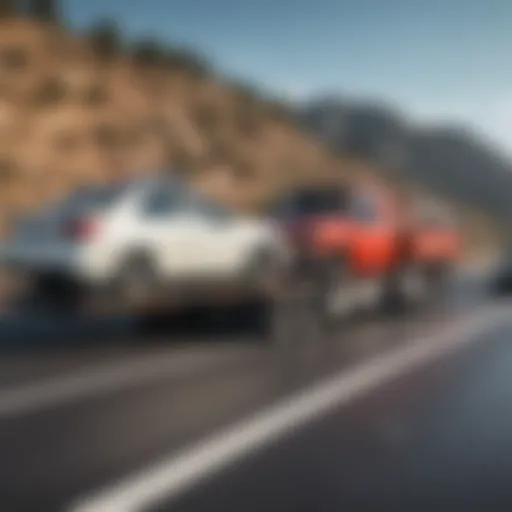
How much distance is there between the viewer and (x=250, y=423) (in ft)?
35.0

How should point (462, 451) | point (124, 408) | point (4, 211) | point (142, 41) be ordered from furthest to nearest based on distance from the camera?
point (142, 41), point (4, 211), point (124, 408), point (462, 451)

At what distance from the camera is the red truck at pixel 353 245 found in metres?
21.1

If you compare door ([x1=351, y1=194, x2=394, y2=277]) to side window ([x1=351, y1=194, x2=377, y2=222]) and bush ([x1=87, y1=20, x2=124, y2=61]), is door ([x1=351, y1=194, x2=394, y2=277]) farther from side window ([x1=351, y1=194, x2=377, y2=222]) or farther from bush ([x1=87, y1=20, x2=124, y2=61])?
bush ([x1=87, y1=20, x2=124, y2=61])

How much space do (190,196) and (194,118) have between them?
6619 centimetres

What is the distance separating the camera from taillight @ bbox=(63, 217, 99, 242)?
1922 centimetres

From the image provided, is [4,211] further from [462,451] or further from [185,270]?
[462,451]

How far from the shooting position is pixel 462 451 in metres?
9.35

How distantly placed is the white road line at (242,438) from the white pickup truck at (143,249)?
4.40m

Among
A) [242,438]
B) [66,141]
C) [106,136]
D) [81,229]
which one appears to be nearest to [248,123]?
[106,136]

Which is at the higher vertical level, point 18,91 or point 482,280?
point 18,91

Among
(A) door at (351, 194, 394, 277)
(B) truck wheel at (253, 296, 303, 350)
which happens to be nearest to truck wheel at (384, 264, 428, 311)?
(A) door at (351, 194, 394, 277)

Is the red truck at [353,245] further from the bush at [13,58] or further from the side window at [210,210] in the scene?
the bush at [13,58]

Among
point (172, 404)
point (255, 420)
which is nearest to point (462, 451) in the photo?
point (255, 420)

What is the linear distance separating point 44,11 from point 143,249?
74.3 meters
